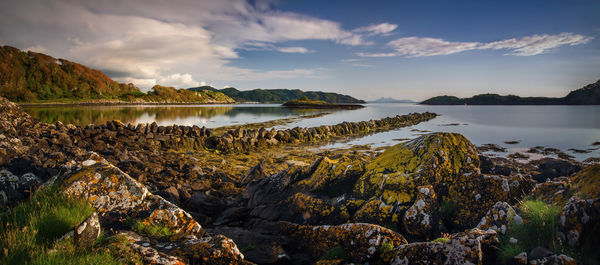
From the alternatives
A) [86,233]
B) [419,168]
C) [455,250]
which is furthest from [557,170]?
[86,233]

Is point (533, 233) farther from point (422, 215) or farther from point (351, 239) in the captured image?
point (351, 239)

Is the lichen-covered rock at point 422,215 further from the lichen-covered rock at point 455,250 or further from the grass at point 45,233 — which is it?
the grass at point 45,233

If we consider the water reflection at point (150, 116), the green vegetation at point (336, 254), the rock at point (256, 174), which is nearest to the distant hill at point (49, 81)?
the water reflection at point (150, 116)

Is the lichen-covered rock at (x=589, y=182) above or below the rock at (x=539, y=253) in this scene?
above

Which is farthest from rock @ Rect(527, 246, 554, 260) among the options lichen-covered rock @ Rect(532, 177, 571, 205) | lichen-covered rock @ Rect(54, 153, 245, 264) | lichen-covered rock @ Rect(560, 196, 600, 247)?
lichen-covered rock @ Rect(54, 153, 245, 264)

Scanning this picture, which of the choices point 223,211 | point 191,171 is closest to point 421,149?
point 223,211

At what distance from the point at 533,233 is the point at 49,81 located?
201 metres

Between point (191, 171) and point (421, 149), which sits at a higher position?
point (421, 149)

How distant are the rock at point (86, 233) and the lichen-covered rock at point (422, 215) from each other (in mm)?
6053

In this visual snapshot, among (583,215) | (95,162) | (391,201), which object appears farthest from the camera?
(391,201)

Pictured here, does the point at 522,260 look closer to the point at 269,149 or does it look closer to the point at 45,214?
the point at 45,214

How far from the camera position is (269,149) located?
2189 centimetres

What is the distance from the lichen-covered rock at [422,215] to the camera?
618 centimetres

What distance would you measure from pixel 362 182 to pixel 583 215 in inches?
184
